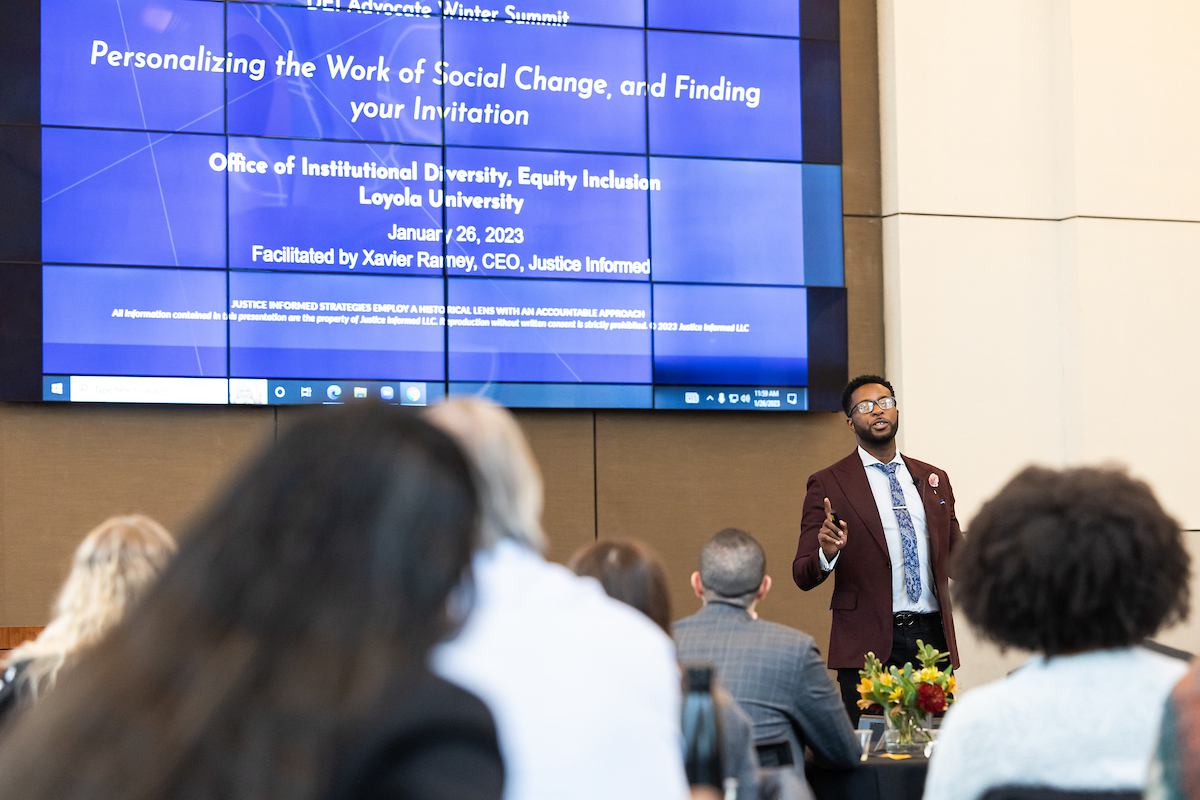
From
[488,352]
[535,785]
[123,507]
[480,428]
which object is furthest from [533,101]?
[535,785]

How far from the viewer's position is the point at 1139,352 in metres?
6.18


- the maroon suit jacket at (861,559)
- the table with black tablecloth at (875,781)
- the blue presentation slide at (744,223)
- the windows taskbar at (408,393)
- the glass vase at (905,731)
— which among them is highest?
the blue presentation slide at (744,223)

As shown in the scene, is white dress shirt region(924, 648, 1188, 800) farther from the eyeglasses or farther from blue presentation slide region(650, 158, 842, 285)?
blue presentation slide region(650, 158, 842, 285)

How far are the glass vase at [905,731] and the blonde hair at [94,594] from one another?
1814 mm

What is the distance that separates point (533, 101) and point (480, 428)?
4.35 meters

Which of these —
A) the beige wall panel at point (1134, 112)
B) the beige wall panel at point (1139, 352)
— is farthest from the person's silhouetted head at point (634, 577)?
the beige wall panel at point (1134, 112)

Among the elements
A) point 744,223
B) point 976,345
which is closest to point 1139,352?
point 976,345

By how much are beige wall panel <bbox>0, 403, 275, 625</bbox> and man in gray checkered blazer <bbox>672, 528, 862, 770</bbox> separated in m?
2.84

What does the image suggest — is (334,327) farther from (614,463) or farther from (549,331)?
(614,463)

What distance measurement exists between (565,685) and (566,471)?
14.7ft

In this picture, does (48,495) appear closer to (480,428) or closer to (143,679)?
(480,428)

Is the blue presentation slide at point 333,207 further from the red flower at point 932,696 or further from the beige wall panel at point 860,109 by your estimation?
the red flower at point 932,696

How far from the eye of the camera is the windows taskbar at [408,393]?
16.7 feet

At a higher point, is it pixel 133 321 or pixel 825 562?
pixel 133 321
